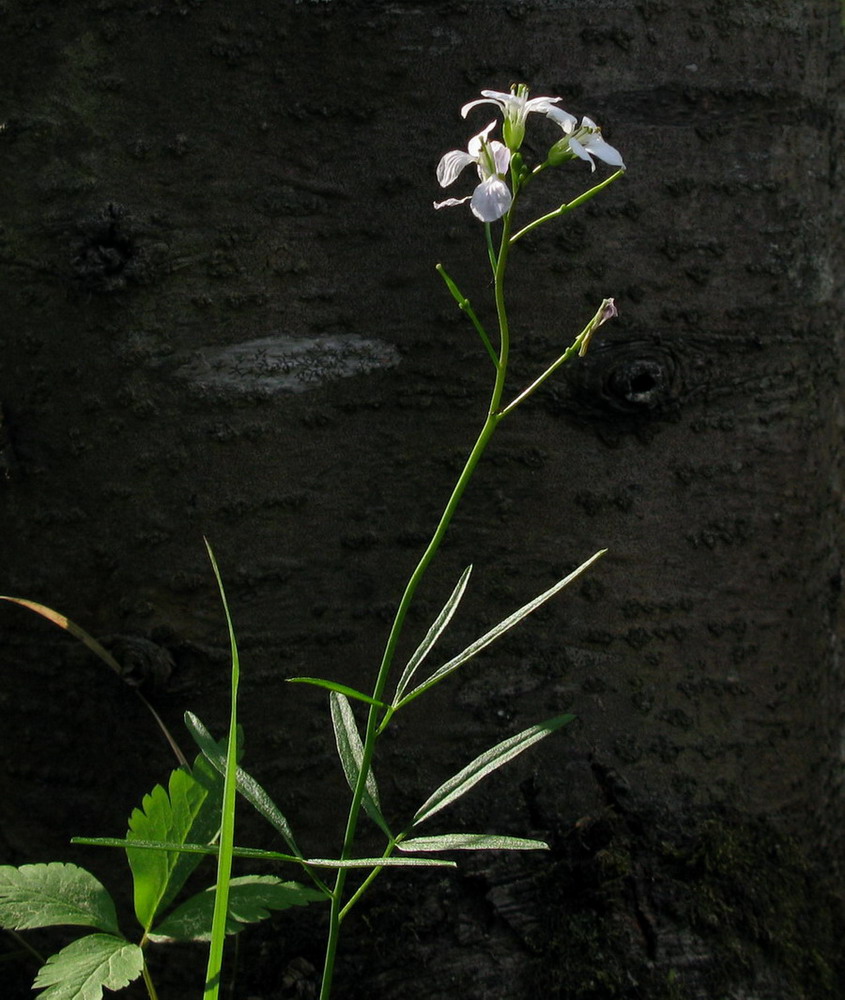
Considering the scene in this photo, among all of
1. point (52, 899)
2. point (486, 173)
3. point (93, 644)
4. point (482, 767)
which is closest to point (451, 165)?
point (486, 173)

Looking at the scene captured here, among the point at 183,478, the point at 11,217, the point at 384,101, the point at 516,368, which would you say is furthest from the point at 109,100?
the point at 516,368

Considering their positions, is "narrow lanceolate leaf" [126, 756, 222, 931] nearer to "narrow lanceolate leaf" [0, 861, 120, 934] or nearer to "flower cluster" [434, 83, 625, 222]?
"narrow lanceolate leaf" [0, 861, 120, 934]

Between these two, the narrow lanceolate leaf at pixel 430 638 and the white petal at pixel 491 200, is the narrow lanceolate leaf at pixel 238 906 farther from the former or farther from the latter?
the white petal at pixel 491 200

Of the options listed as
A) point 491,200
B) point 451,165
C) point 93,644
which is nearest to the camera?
point 491,200

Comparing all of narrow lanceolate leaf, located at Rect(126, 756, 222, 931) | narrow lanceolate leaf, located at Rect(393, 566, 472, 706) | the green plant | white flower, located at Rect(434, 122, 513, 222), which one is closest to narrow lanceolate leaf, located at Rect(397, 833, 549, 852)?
the green plant

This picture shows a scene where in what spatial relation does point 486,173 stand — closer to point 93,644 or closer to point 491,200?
point 491,200

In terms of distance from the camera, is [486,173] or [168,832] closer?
[486,173]

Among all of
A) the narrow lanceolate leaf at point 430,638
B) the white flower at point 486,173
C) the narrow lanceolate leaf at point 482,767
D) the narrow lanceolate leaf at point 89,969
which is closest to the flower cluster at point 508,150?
the white flower at point 486,173
